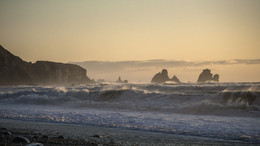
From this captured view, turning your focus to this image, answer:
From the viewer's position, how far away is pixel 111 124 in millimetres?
9391

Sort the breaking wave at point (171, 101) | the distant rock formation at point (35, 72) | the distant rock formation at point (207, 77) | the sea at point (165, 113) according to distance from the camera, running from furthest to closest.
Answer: the distant rock formation at point (35, 72), the distant rock formation at point (207, 77), the breaking wave at point (171, 101), the sea at point (165, 113)

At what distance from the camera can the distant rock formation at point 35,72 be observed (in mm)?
78031

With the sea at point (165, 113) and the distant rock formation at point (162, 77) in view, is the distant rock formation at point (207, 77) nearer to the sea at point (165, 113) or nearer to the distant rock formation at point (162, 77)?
the distant rock formation at point (162, 77)

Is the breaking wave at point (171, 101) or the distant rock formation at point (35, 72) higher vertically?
the distant rock formation at point (35, 72)

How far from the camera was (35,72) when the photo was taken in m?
88.3

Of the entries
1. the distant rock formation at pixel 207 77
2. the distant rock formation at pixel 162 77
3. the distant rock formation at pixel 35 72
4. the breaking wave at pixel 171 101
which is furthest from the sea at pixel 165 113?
the distant rock formation at pixel 35 72

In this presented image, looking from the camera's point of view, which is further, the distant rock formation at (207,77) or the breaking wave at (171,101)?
the distant rock formation at (207,77)

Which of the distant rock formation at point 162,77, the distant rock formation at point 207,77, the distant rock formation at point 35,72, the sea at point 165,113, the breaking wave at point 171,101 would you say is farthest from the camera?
the distant rock formation at point 35,72

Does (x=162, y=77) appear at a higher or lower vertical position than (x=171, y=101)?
higher

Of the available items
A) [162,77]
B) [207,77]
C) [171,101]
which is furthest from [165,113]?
[162,77]

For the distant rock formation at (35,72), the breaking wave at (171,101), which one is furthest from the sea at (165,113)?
the distant rock formation at (35,72)

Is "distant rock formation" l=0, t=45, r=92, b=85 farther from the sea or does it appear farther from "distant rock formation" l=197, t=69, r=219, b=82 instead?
the sea

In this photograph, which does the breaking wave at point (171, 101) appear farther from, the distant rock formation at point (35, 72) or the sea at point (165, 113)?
the distant rock formation at point (35, 72)

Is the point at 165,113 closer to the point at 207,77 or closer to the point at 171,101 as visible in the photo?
the point at 171,101
